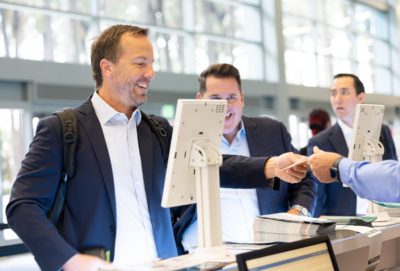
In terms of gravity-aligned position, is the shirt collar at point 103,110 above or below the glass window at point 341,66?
below

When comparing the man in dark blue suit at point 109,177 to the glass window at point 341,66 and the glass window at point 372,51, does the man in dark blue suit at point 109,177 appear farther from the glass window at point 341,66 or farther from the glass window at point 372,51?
the glass window at point 372,51

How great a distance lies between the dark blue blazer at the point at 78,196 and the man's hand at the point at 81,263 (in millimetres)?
24

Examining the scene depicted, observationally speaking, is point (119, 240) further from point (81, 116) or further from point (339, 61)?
point (339, 61)

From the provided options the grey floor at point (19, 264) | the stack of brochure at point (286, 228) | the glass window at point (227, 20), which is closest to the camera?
the stack of brochure at point (286, 228)

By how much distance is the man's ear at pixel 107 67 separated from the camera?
2078 mm

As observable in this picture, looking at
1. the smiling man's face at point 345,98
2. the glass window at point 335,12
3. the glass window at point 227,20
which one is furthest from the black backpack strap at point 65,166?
the glass window at point 335,12

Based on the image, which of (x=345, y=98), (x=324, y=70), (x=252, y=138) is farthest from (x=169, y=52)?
(x=252, y=138)

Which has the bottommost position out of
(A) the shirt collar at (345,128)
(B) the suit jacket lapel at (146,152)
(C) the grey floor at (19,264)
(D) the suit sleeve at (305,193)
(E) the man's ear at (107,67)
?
(C) the grey floor at (19,264)

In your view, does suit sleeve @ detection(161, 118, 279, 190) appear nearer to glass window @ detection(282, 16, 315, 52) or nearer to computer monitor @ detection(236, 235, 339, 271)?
computer monitor @ detection(236, 235, 339, 271)

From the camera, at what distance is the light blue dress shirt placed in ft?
5.76

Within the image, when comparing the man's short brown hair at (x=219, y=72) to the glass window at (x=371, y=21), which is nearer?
the man's short brown hair at (x=219, y=72)

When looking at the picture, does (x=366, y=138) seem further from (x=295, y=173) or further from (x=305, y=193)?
(x=295, y=173)

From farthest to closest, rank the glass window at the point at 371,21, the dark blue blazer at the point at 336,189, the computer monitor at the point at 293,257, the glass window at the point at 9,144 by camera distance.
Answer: the glass window at the point at 371,21 → the glass window at the point at 9,144 → the dark blue blazer at the point at 336,189 → the computer monitor at the point at 293,257

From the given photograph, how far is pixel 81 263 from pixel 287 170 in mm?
1045
